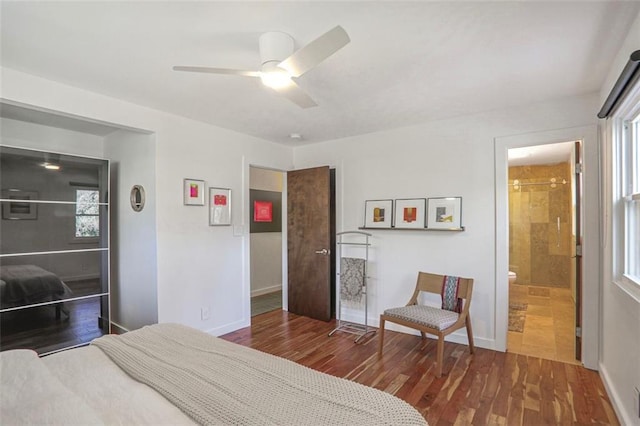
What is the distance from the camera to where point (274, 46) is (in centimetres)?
180

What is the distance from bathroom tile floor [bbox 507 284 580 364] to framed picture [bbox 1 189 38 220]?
15.6ft

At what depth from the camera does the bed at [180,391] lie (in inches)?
42.8

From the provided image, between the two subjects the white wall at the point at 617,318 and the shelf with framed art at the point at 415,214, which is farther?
the shelf with framed art at the point at 415,214

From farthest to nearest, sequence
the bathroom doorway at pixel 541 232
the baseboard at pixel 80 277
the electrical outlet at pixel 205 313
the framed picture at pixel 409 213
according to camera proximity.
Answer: the bathroom doorway at pixel 541 232, the framed picture at pixel 409 213, the electrical outlet at pixel 205 313, the baseboard at pixel 80 277

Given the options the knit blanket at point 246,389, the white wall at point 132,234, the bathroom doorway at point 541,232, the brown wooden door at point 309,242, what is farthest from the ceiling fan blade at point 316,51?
the bathroom doorway at point 541,232

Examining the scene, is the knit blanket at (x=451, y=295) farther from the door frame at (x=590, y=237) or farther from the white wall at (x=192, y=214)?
the white wall at (x=192, y=214)

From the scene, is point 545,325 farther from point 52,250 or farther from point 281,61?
point 52,250

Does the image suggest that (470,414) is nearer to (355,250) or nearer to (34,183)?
(355,250)

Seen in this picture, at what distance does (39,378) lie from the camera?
51.1 inches

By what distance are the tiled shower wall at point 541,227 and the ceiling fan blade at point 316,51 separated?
5320 millimetres

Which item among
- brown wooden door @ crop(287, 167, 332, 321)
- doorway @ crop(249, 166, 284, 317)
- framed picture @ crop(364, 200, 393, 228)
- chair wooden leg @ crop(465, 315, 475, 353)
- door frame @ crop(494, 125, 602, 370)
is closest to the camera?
door frame @ crop(494, 125, 602, 370)

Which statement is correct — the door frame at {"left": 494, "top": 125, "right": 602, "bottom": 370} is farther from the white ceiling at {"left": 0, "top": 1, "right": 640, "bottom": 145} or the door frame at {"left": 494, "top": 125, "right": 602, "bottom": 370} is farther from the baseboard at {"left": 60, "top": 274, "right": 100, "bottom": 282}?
the baseboard at {"left": 60, "top": 274, "right": 100, "bottom": 282}

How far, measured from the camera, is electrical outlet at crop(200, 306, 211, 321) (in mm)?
3459

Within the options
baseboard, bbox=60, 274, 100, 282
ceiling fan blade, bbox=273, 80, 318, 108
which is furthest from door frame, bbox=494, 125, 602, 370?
baseboard, bbox=60, 274, 100, 282
